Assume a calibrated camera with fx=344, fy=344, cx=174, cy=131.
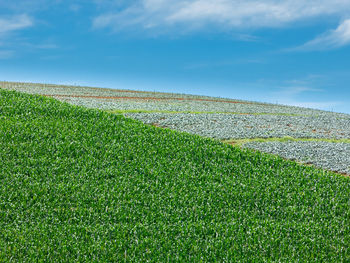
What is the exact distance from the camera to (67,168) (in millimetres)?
12555

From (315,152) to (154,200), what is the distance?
1053 cm

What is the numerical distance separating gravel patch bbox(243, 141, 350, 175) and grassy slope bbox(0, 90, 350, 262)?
191cm

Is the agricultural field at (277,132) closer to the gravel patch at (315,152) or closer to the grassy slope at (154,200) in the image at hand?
the gravel patch at (315,152)

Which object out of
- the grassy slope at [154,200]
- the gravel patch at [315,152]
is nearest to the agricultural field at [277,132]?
the gravel patch at [315,152]

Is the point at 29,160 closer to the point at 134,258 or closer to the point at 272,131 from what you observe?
the point at 134,258

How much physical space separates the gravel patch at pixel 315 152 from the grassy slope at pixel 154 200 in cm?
191

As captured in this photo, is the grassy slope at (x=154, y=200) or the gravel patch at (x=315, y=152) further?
the gravel patch at (x=315, y=152)

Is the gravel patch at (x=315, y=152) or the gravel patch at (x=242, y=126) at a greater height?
the gravel patch at (x=242, y=126)

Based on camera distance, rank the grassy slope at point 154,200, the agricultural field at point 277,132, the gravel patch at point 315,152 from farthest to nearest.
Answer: the agricultural field at point 277,132, the gravel patch at point 315,152, the grassy slope at point 154,200

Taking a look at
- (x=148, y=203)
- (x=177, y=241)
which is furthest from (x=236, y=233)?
(x=148, y=203)

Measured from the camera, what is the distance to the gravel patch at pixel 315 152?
15828mm

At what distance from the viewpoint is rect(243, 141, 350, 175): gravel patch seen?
51.9 ft

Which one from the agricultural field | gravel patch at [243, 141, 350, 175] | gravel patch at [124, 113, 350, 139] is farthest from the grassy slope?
gravel patch at [124, 113, 350, 139]

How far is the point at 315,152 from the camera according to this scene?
1772 centimetres
